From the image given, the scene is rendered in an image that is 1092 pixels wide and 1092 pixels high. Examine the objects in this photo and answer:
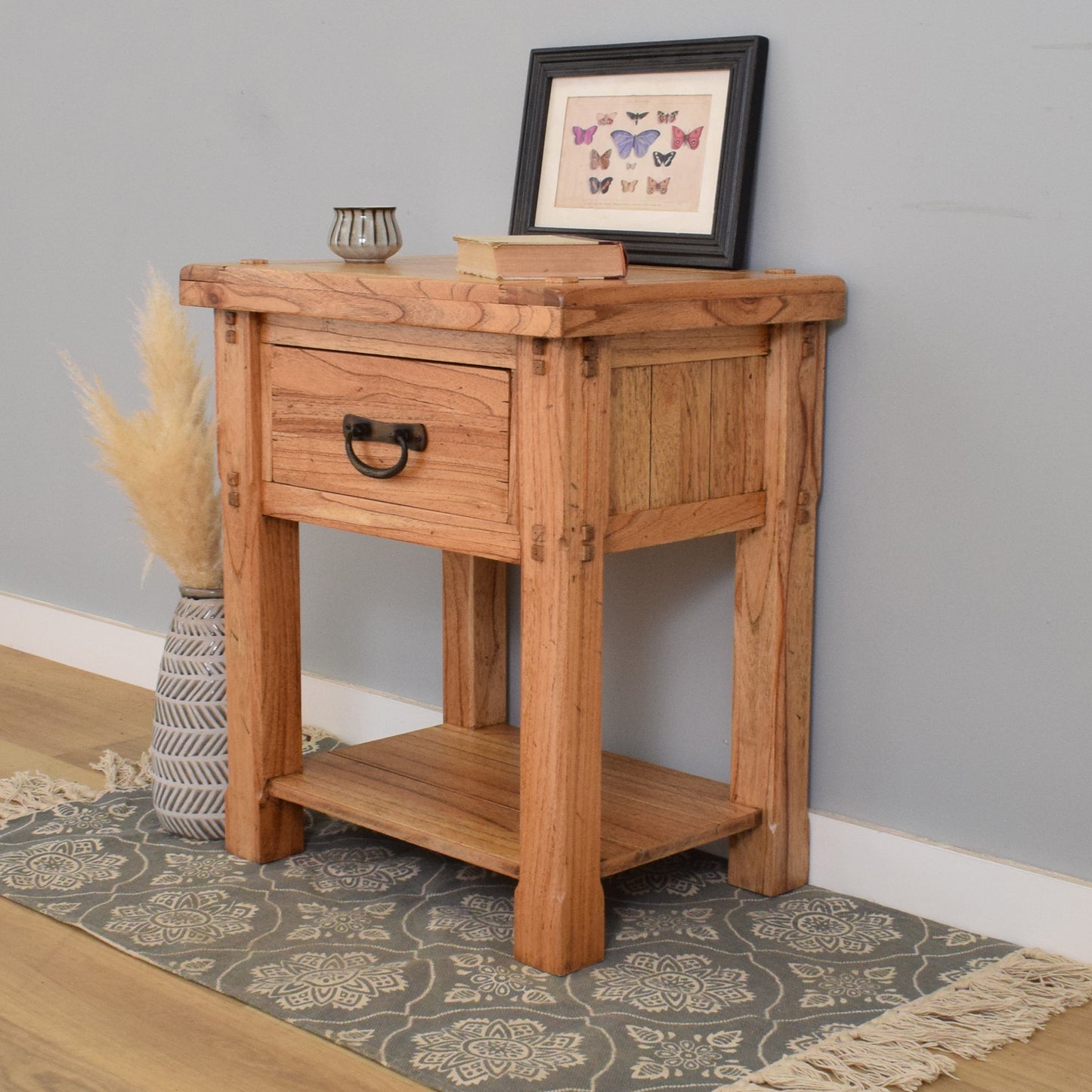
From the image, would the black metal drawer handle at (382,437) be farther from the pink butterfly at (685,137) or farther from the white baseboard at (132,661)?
the white baseboard at (132,661)

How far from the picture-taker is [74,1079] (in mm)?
1485

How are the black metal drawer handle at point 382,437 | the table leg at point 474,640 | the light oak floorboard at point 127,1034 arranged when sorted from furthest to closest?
the table leg at point 474,640
the black metal drawer handle at point 382,437
the light oak floorboard at point 127,1034

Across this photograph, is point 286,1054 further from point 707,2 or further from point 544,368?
point 707,2

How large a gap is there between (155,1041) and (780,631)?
33.9 inches

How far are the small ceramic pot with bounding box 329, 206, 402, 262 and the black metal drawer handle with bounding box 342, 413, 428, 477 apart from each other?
0.28 meters

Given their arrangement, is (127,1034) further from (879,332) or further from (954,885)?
(879,332)

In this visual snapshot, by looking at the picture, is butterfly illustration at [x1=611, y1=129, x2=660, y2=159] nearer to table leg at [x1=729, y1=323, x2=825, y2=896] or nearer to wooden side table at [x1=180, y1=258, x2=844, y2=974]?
wooden side table at [x1=180, y1=258, x2=844, y2=974]

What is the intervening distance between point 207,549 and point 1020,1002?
1.23 metres

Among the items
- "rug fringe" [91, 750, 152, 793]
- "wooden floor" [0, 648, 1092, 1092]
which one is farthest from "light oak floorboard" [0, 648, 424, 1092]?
"rug fringe" [91, 750, 152, 793]

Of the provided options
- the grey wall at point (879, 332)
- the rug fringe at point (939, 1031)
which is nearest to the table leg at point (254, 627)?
the grey wall at point (879, 332)

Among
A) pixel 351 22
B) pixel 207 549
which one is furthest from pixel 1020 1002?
pixel 351 22

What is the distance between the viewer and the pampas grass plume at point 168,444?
2139mm

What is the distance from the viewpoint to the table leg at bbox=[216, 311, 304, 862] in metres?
1.97

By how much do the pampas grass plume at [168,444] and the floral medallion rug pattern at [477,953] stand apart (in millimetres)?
419
